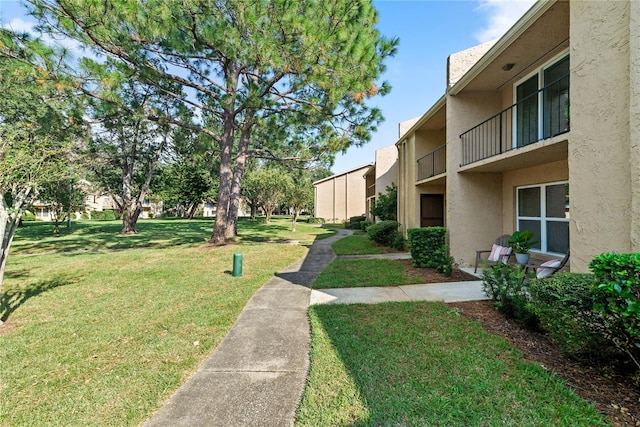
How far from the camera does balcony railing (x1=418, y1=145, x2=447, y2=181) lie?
38.8ft

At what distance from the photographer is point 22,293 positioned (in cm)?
672

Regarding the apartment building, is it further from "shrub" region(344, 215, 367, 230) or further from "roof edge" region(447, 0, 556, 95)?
"shrub" region(344, 215, 367, 230)

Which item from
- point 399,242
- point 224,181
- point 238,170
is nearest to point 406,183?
point 399,242

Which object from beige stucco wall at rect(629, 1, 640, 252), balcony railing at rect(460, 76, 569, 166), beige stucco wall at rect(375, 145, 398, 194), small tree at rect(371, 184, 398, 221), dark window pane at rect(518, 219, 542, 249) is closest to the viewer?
beige stucco wall at rect(629, 1, 640, 252)

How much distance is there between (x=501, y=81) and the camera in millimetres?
8039

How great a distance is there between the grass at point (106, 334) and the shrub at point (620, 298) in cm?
430

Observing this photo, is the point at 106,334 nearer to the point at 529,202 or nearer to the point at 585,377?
the point at 585,377

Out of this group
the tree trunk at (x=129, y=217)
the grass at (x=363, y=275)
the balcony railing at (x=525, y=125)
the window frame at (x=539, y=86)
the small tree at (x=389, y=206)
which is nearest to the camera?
the window frame at (x=539, y=86)

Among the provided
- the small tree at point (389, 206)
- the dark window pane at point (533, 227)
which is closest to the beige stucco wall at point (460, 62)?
the dark window pane at point (533, 227)

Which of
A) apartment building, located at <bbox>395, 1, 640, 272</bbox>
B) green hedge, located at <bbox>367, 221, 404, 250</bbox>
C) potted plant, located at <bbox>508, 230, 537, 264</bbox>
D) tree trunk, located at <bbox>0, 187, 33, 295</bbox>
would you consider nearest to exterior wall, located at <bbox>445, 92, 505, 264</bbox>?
apartment building, located at <bbox>395, 1, 640, 272</bbox>

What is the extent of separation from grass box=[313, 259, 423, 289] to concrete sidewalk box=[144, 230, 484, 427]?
22.5 inches

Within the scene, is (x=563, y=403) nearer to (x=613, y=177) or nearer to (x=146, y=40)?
(x=613, y=177)

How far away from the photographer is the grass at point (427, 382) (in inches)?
102

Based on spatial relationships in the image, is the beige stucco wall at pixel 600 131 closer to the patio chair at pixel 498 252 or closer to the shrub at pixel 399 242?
the patio chair at pixel 498 252
